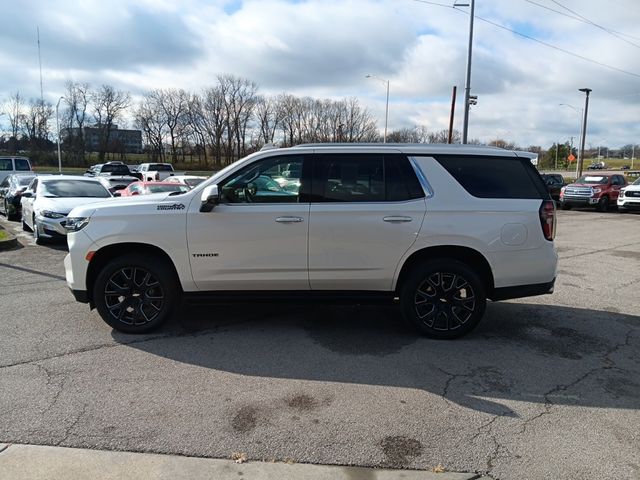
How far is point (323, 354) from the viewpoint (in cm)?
484

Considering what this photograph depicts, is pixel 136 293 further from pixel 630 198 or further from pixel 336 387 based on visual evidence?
pixel 630 198

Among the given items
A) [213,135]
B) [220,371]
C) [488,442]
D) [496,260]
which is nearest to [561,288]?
[496,260]

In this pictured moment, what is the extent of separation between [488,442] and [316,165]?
9.75 ft

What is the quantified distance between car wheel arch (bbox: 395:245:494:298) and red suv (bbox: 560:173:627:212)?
22815mm

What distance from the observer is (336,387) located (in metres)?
4.13

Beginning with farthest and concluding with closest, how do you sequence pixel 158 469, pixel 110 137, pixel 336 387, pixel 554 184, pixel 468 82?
pixel 110 137 < pixel 554 184 < pixel 468 82 < pixel 336 387 < pixel 158 469

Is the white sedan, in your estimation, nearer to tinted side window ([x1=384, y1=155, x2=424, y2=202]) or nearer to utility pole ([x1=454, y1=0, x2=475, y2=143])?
tinted side window ([x1=384, y1=155, x2=424, y2=202])

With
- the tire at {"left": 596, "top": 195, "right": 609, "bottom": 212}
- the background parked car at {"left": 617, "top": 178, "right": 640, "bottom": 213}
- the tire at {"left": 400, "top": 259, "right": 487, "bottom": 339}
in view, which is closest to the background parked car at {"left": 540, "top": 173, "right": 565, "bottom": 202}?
the tire at {"left": 596, "top": 195, "right": 609, "bottom": 212}

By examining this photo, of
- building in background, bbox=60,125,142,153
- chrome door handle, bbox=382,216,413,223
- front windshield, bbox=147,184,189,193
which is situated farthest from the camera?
building in background, bbox=60,125,142,153

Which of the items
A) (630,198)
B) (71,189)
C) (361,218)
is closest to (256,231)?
(361,218)

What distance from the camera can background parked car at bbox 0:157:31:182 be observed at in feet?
80.2

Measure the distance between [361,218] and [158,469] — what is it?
2.89 meters

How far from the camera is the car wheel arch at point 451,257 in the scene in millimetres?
5180

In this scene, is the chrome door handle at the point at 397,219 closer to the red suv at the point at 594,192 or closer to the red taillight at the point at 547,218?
the red taillight at the point at 547,218
